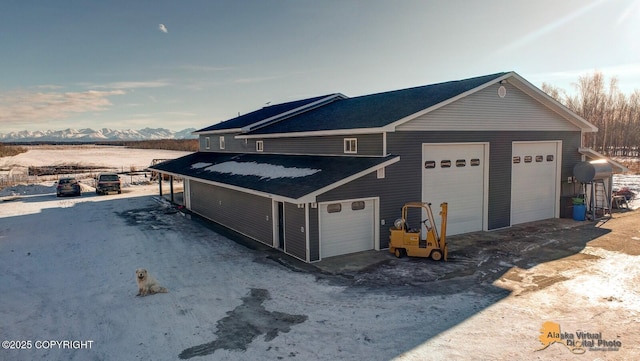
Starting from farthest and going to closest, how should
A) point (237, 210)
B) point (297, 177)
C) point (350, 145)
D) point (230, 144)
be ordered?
point (230, 144), point (237, 210), point (350, 145), point (297, 177)

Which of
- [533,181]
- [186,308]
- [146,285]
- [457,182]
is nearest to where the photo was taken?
[186,308]

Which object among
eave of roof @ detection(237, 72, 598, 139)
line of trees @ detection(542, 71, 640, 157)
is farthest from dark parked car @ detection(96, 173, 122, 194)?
line of trees @ detection(542, 71, 640, 157)

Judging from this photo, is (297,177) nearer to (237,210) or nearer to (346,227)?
(346,227)

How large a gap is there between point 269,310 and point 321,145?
31.4ft

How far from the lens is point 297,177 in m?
15.3

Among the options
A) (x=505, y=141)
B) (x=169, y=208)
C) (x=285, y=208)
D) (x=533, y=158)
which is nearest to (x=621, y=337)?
(x=285, y=208)

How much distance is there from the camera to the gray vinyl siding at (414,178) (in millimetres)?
14219

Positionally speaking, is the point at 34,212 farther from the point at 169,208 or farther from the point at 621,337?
the point at 621,337

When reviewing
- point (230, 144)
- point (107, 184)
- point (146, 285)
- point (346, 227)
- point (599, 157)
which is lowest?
point (146, 285)

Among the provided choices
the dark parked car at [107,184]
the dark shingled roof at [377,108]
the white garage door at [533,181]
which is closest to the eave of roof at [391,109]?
the dark shingled roof at [377,108]

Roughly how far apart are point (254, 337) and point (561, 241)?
41.8 ft

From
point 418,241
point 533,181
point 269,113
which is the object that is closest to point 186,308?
point 418,241

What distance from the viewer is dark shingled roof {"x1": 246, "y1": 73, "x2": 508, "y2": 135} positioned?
15.7 m

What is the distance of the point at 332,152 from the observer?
17.3m
